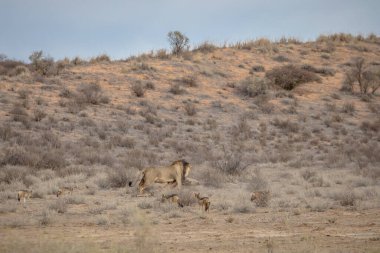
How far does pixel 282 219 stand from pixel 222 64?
29.1 m

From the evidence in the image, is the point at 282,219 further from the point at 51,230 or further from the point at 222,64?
the point at 222,64

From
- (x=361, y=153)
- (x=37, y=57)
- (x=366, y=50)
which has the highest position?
(x=366, y=50)

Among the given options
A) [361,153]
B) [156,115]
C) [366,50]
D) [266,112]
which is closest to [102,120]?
[156,115]

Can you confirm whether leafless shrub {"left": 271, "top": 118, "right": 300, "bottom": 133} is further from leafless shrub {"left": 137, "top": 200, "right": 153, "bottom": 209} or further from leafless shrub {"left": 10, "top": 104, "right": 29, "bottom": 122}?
leafless shrub {"left": 137, "top": 200, "right": 153, "bottom": 209}

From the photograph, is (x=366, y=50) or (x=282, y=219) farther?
(x=366, y=50)

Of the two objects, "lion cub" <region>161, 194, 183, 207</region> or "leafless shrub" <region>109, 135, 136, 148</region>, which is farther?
A: "leafless shrub" <region>109, 135, 136, 148</region>

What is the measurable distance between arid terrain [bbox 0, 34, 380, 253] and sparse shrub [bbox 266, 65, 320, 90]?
4.0 inches

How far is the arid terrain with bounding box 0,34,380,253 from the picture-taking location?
8461 millimetres

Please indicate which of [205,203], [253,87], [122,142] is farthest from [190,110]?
[205,203]

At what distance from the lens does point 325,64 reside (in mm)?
40125

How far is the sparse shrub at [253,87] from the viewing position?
1310 inches

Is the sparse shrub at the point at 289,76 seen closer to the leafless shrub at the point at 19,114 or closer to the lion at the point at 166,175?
the leafless shrub at the point at 19,114

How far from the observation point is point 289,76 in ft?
117

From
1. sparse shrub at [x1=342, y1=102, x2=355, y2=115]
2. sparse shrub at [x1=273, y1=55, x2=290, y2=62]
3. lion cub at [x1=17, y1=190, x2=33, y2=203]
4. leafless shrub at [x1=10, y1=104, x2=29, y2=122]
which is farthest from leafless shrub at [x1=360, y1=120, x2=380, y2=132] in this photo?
lion cub at [x1=17, y1=190, x2=33, y2=203]
